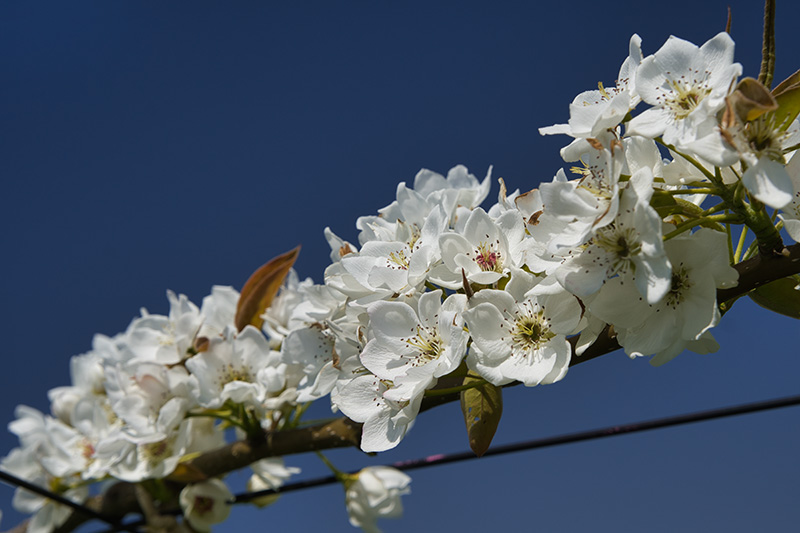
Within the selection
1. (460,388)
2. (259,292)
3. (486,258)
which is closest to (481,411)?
(460,388)

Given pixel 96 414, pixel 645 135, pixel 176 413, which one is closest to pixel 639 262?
pixel 645 135

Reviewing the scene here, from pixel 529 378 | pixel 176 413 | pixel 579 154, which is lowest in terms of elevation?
pixel 176 413

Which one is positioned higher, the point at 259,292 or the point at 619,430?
the point at 259,292

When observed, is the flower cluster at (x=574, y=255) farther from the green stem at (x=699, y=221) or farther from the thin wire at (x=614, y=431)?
the thin wire at (x=614, y=431)

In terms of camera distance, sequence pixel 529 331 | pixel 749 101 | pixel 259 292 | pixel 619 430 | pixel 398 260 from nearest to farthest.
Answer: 1. pixel 749 101
2. pixel 529 331
3. pixel 398 260
4. pixel 619 430
5. pixel 259 292

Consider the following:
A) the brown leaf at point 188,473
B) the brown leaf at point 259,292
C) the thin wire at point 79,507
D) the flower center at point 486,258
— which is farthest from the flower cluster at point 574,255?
the thin wire at point 79,507

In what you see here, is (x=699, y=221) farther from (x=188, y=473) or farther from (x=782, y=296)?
(x=188, y=473)

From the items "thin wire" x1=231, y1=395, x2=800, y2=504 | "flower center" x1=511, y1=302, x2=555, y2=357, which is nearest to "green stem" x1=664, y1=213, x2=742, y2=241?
"flower center" x1=511, y1=302, x2=555, y2=357

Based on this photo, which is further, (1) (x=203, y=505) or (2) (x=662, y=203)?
(1) (x=203, y=505)

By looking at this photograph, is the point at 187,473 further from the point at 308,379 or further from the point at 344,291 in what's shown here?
the point at 344,291
